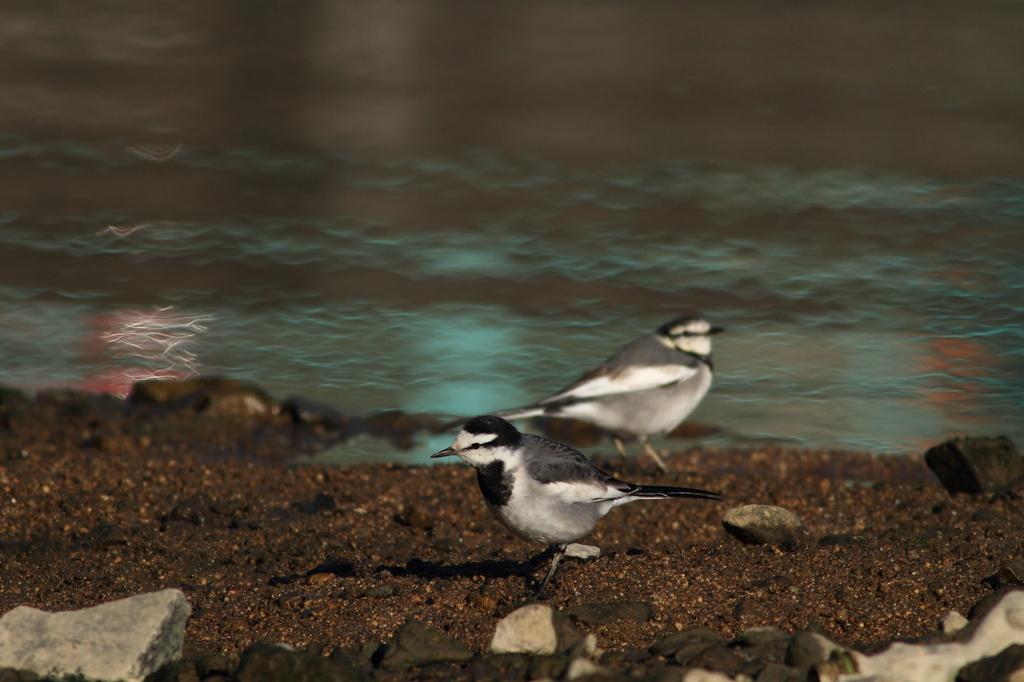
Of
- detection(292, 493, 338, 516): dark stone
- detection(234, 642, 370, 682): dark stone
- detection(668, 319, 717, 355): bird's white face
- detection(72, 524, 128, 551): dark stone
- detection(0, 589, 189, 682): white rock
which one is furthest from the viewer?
detection(668, 319, 717, 355): bird's white face

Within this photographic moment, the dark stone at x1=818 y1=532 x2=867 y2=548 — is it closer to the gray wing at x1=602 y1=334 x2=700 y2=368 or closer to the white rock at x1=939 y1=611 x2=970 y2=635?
the white rock at x1=939 y1=611 x2=970 y2=635

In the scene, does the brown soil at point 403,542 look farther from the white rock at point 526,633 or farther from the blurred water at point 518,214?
the blurred water at point 518,214

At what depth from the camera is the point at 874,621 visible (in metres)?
4.57

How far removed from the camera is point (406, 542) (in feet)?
20.0

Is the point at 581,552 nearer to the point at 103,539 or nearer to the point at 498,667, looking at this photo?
the point at 498,667

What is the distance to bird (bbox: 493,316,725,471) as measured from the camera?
→ 7.70 metres

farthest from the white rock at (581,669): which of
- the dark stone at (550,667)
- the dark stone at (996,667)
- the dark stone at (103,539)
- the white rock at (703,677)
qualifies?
the dark stone at (103,539)

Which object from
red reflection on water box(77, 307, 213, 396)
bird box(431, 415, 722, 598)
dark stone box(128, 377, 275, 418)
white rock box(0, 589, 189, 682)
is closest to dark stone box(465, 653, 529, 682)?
bird box(431, 415, 722, 598)

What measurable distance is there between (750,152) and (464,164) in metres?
3.74

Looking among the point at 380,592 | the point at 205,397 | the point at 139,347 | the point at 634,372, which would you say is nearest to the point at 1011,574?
the point at 380,592

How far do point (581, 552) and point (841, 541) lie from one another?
1.22 meters

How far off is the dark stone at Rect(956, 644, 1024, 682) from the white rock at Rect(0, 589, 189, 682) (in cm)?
251

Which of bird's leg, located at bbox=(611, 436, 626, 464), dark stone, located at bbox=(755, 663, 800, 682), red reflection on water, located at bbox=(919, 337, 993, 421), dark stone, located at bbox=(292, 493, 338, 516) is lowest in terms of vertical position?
bird's leg, located at bbox=(611, 436, 626, 464)

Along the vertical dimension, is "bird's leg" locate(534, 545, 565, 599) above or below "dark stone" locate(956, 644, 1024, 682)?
below
